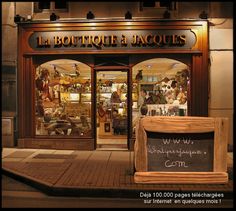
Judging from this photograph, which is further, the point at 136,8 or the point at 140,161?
the point at 136,8

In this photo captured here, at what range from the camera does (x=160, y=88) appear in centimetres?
1305

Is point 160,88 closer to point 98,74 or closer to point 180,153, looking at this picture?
point 98,74

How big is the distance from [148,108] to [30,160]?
4.27 meters

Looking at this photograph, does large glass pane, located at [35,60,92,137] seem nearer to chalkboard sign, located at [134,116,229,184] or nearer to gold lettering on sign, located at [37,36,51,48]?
gold lettering on sign, located at [37,36,51,48]

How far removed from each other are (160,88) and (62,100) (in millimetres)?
3279

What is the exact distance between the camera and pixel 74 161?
10.8 meters

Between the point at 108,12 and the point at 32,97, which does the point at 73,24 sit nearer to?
the point at 108,12

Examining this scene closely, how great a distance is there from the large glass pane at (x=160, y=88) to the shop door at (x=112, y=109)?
1.48 ft

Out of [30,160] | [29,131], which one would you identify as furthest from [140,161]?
[29,131]

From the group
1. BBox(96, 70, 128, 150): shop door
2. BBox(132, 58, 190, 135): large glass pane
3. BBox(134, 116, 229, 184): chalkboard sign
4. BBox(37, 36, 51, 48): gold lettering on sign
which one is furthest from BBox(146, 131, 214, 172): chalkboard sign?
BBox(37, 36, 51, 48): gold lettering on sign

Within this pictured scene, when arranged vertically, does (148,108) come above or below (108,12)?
below

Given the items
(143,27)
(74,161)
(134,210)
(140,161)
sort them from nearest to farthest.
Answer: (134,210) < (140,161) < (74,161) < (143,27)

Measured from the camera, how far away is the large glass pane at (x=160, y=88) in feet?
42.3

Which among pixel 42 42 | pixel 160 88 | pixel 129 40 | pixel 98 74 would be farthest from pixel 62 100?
pixel 160 88
